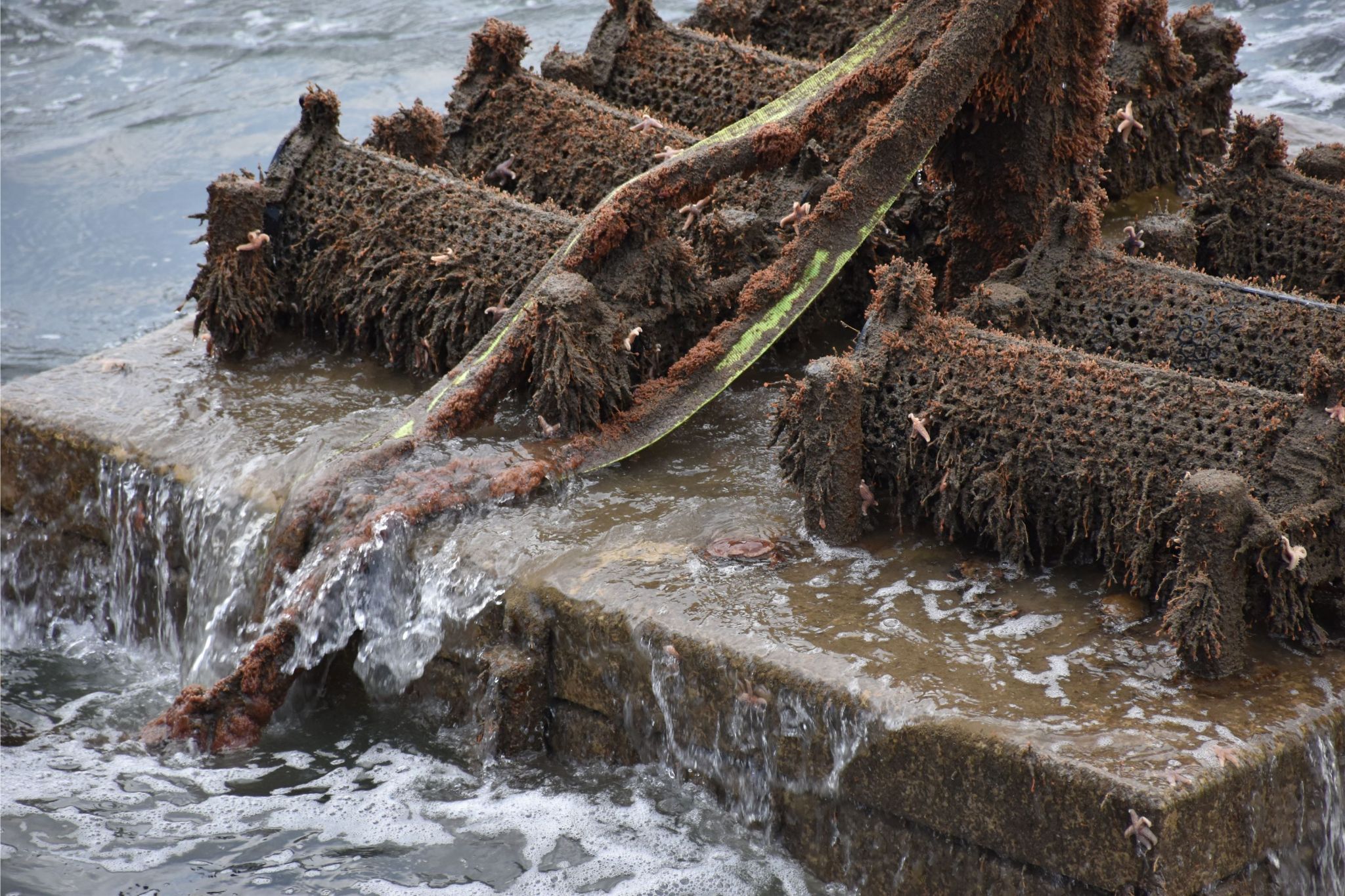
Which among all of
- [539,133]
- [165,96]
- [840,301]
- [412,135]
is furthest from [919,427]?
[165,96]

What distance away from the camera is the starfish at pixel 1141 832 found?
2.49m

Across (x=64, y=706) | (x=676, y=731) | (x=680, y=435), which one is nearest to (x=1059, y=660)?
(x=676, y=731)

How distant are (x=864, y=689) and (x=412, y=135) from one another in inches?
123

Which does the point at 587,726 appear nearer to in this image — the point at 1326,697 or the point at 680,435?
the point at 680,435

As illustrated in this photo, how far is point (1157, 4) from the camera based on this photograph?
497cm

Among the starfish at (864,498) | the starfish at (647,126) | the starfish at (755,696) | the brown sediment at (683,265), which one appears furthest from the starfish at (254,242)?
the starfish at (755,696)

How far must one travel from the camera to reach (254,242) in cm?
464

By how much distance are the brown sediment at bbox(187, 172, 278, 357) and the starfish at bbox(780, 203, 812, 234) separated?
1683mm

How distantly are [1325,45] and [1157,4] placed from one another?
4353 millimetres

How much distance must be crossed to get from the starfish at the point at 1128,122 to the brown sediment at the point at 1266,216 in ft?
1.79

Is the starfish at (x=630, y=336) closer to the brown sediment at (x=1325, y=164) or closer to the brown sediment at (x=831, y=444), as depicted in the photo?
the brown sediment at (x=831, y=444)

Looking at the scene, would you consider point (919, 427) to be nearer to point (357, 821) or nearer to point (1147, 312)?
point (1147, 312)

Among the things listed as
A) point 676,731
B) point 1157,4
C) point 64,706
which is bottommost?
point 64,706

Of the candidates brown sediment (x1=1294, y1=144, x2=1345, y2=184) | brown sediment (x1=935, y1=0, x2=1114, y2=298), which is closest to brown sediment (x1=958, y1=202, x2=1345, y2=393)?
brown sediment (x1=935, y1=0, x2=1114, y2=298)
